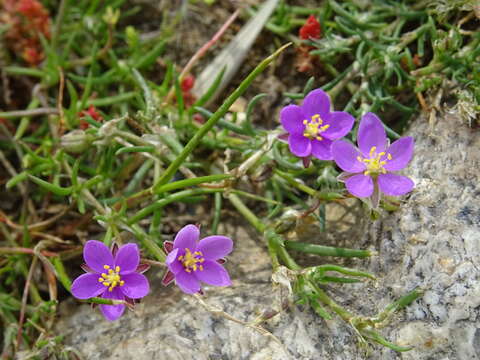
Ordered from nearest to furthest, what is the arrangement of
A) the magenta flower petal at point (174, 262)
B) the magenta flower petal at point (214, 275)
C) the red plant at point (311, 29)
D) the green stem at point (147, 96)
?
the magenta flower petal at point (174, 262)
the magenta flower petal at point (214, 275)
the green stem at point (147, 96)
the red plant at point (311, 29)

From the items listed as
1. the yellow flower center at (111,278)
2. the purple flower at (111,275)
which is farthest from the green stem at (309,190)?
the yellow flower center at (111,278)

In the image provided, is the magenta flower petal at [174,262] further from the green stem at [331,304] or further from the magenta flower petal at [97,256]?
the green stem at [331,304]

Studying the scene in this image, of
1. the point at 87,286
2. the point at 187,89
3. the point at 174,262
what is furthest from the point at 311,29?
the point at 87,286

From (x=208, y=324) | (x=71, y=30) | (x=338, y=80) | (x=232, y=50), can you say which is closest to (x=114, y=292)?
(x=208, y=324)

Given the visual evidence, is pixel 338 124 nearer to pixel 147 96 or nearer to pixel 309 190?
pixel 309 190

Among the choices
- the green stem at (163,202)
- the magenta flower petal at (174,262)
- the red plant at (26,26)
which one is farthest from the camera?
the red plant at (26,26)

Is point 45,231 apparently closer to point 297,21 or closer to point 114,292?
point 114,292
